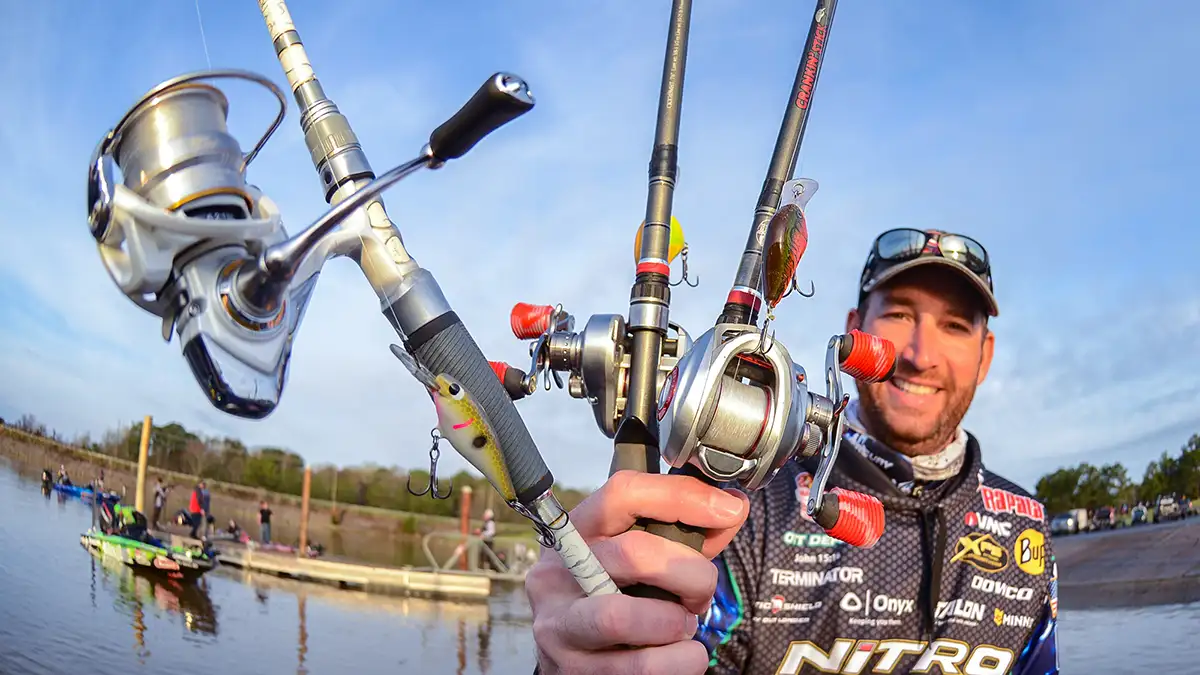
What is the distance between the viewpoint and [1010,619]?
83.9 inches

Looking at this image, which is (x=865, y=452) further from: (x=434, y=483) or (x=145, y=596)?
(x=145, y=596)

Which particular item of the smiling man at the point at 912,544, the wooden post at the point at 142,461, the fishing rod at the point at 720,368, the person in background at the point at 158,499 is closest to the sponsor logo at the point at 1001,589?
the smiling man at the point at 912,544

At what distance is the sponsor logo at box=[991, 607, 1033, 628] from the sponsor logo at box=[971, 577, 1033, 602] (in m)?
0.05

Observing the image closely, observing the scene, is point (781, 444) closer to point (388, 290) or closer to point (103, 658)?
point (388, 290)

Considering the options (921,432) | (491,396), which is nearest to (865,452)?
(921,432)

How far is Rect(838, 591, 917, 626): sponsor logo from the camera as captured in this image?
204 centimetres

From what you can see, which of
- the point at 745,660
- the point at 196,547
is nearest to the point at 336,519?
the point at 196,547

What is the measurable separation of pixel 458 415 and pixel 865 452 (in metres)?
1.81

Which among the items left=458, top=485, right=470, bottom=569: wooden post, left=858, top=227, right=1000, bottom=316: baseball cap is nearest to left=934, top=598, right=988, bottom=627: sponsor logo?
left=858, top=227, right=1000, bottom=316: baseball cap

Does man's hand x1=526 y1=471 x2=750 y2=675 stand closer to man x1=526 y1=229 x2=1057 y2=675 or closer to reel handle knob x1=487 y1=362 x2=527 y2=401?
reel handle knob x1=487 y1=362 x2=527 y2=401

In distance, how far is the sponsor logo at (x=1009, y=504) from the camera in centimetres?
228

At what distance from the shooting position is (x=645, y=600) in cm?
91

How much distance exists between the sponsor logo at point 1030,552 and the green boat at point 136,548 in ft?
61.1

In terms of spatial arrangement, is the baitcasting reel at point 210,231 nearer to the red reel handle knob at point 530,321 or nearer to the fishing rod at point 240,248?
the fishing rod at point 240,248
